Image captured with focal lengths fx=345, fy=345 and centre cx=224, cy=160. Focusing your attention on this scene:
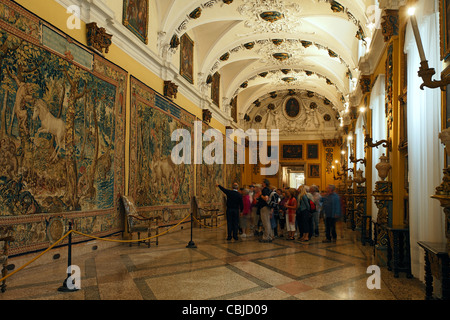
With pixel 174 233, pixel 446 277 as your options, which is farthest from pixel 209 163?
pixel 446 277

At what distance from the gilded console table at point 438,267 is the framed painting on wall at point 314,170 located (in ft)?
73.3

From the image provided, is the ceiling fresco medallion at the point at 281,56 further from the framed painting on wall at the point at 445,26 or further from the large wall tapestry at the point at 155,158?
the framed painting on wall at the point at 445,26

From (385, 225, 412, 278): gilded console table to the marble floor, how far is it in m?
0.18

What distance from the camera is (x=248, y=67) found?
19688mm

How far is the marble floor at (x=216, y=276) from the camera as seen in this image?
15.1 feet

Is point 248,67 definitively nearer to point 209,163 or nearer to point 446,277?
point 209,163

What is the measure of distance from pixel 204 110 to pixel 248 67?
203 inches

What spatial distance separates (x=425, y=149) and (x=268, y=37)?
11.7m

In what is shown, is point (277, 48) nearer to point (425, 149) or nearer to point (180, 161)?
point (180, 161)

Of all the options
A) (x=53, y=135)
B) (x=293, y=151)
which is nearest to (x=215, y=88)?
(x=293, y=151)

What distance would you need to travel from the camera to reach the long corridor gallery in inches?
191

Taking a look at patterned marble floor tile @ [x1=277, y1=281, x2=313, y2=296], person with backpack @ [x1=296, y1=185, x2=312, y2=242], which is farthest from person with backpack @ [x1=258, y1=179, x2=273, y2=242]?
patterned marble floor tile @ [x1=277, y1=281, x2=313, y2=296]

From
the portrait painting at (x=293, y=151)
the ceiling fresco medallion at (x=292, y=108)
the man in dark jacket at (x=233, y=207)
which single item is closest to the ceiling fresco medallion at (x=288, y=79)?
the ceiling fresco medallion at (x=292, y=108)

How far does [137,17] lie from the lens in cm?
1016
